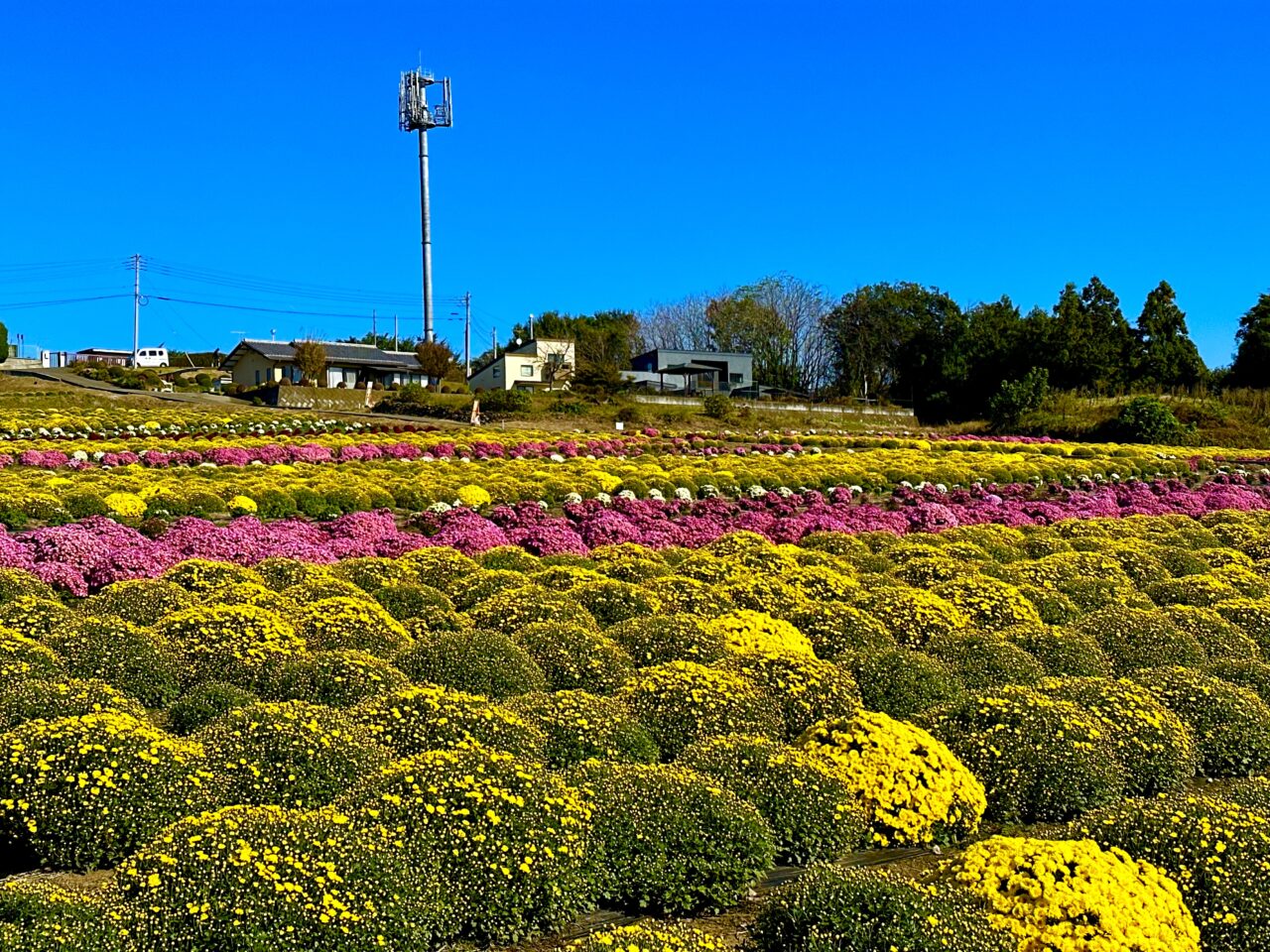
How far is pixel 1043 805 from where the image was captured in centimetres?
695

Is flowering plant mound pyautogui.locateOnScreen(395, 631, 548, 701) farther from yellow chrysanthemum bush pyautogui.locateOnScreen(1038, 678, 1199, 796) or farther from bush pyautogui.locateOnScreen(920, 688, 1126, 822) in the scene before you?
yellow chrysanthemum bush pyautogui.locateOnScreen(1038, 678, 1199, 796)

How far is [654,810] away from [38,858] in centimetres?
326

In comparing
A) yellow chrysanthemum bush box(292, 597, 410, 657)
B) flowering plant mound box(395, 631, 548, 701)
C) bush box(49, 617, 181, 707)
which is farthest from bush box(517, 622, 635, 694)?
bush box(49, 617, 181, 707)

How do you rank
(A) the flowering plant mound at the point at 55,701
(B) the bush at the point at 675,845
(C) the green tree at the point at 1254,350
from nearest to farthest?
(B) the bush at the point at 675,845 → (A) the flowering plant mound at the point at 55,701 → (C) the green tree at the point at 1254,350

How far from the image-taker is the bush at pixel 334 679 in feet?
25.2

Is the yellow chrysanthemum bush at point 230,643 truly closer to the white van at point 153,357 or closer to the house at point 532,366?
the house at point 532,366

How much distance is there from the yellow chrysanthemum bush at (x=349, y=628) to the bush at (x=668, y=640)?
1830 mm

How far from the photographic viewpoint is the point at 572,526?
16594mm

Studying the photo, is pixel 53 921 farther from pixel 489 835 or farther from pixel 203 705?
pixel 203 705

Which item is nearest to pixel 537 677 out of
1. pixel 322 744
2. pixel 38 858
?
pixel 322 744

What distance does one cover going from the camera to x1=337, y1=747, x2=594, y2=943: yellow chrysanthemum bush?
5.36m

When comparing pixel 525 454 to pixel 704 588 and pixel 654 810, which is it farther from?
pixel 654 810

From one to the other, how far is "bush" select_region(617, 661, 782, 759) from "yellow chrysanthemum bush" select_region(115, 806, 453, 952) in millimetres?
2463

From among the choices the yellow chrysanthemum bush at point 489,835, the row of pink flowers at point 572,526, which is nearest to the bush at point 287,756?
the yellow chrysanthemum bush at point 489,835
